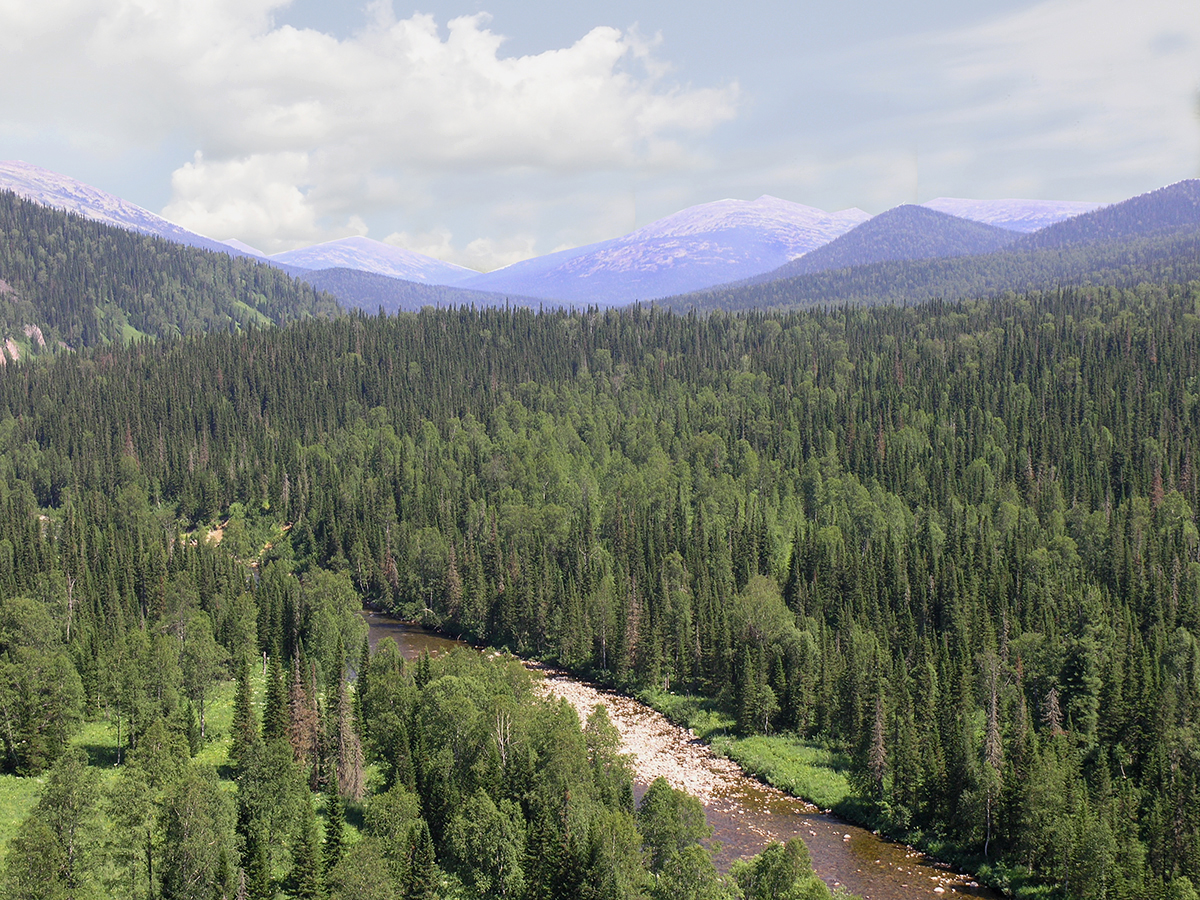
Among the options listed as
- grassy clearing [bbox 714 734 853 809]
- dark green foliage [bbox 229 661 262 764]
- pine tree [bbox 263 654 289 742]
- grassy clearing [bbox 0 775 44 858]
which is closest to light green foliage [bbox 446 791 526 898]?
pine tree [bbox 263 654 289 742]

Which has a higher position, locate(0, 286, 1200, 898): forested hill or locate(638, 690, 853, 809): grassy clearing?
locate(0, 286, 1200, 898): forested hill

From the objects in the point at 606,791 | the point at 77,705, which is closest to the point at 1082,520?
the point at 606,791

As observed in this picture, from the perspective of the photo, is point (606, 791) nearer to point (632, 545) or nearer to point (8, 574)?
point (632, 545)

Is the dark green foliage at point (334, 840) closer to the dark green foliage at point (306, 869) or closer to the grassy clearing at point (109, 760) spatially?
the dark green foliage at point (306, 869)

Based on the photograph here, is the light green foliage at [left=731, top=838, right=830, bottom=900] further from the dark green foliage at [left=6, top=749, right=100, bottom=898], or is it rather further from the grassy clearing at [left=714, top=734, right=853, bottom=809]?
the dark green foliage at [left=6, top=749, right=100, bottom=898]

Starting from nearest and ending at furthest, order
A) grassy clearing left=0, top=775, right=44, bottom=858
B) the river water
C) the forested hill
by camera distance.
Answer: grassy clearing left=0, top=775, right=44, bottom=858, the river water, the forested hill
